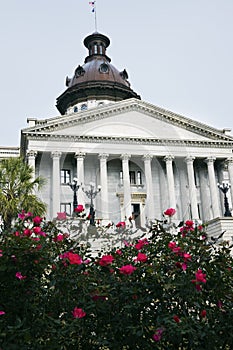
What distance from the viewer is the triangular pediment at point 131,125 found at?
38.4 meters

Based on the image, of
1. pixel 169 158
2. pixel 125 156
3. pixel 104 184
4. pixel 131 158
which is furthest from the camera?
pixel 131 158

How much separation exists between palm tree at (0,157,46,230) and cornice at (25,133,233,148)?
14195 mm

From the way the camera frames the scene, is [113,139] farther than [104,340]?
Yes

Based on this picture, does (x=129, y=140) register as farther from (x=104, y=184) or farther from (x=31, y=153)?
(x=31, y=153)

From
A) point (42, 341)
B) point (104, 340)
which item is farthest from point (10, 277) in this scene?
point (104, 340)

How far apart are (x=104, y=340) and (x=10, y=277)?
4.95ft

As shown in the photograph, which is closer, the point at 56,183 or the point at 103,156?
the point at 56,183

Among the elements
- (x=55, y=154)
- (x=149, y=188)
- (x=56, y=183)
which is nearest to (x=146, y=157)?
(x=149, y=188)

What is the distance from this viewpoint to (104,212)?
37.1 meters

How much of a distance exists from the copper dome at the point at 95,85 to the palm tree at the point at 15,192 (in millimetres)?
30478

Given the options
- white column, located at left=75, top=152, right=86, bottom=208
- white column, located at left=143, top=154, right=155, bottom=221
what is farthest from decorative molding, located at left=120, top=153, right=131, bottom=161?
white column, located at left=75, top=152, right=86, bottom=208

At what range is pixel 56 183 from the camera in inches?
1453

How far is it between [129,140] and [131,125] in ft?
5.80

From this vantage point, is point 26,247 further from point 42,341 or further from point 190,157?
point 190,157
